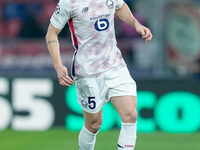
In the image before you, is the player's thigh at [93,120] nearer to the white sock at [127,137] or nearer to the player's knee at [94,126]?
the player's knee at [94,126]

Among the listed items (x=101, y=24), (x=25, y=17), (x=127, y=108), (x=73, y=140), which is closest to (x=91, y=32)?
(x=101, y=24)

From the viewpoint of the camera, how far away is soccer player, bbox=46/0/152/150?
16.6ft

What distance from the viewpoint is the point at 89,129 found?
214 inches

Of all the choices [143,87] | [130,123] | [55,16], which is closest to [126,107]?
[130,123]

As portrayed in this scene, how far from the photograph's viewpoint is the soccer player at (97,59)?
5066 mm

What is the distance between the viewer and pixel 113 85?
17.0 feet

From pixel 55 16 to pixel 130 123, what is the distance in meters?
1.15

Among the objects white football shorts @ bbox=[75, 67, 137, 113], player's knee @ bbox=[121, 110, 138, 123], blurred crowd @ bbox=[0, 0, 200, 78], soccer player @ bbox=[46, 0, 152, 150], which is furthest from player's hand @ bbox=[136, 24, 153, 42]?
blurred crowd @ bbox=[0, 0, 200, 78]

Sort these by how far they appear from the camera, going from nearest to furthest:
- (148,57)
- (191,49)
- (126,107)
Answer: (126,107) → (148,57) → (191,49)

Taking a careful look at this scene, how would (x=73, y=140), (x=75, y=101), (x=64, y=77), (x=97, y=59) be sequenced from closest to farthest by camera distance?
(x=64, y=77) → (x=97, y=59) → (x=73, y=140) → (x=75, y=101)

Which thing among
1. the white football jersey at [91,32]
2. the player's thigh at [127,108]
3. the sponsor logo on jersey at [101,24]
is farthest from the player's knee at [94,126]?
the sponsor logo on jersey at [101,24]

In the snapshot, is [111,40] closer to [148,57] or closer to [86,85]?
[86,85]

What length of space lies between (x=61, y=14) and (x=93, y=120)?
104 cm

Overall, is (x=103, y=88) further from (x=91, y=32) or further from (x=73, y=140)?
(x=73, y=140)
